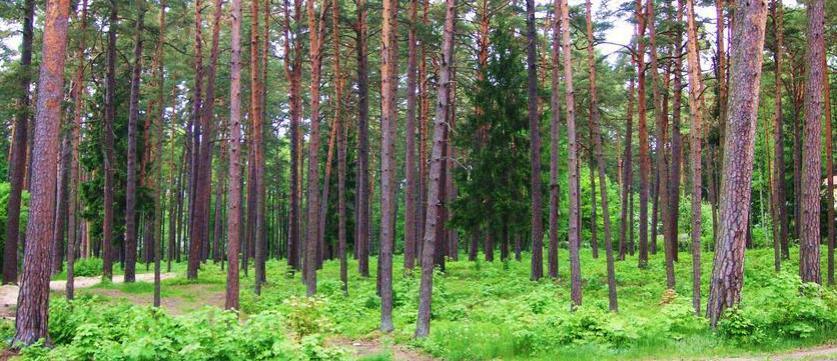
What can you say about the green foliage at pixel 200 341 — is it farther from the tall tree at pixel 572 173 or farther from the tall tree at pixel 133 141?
the tall tree at pixel 133 141

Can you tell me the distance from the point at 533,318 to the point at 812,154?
7.26 metres

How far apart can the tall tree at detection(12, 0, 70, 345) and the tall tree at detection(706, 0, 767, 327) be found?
1110cm

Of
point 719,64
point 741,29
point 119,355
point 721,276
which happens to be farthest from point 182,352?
point 719,64

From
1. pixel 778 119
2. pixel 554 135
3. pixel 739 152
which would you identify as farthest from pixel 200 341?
pixel 778 119

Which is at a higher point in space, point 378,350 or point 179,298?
point 378,350

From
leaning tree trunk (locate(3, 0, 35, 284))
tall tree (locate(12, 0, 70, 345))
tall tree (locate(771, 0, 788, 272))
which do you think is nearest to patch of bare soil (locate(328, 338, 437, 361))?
tall tree (locate(12, 0, 70, 345))

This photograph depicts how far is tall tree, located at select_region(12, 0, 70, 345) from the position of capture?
10.5 m

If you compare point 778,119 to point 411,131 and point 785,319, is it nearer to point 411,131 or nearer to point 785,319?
point 411,131

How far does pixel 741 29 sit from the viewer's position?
32.3 ft

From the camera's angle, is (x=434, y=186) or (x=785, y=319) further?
(x=434, y=186)

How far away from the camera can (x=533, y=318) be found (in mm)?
10797

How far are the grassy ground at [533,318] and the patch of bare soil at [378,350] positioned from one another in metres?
0.12

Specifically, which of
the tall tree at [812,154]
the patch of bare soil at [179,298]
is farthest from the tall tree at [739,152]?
the patch of bare soil at [179,298]

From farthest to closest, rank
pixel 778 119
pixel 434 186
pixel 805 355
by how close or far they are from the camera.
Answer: pixel 778 119, pixel 434 186, pixel 805 355
